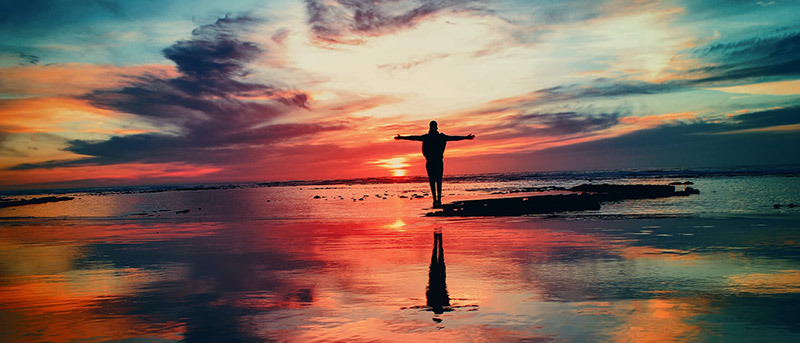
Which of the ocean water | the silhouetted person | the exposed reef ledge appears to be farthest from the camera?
the exposed reef ledge

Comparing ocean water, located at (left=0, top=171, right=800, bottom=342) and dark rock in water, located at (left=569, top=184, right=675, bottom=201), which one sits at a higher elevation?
dark rock in water, located at (left=569, top=184, right=675, bottom=201)

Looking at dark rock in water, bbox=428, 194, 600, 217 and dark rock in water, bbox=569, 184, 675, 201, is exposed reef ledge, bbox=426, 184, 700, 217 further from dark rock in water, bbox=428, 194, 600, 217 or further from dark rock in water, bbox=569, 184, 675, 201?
dark rock in water, bbox=569, 184, 675, 201

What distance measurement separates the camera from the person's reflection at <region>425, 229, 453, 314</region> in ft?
24.3

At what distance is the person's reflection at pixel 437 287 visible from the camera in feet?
24.3

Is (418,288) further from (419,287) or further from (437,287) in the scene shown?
(437,287)

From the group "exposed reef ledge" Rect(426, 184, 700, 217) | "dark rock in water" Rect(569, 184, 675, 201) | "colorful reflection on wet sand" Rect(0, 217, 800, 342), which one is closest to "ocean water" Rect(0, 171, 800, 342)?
"colorful reflection on wet sand" Rect(0, 217, 800, 342)

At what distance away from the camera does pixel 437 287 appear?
8.70 metres

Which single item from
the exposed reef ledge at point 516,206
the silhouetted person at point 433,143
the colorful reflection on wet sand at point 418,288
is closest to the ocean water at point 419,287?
the colorful reflection on wet sand at point 418,288

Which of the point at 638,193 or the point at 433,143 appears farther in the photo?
the point at 638,193

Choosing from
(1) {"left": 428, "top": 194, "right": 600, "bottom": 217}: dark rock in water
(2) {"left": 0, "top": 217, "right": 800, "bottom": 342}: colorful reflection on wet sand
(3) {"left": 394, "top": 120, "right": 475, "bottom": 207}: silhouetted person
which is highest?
(3) {"left": 394, "top": 120, "right": 475, "bottom": 207}: silhouetted person

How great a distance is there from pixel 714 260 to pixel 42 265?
1554 centimetres

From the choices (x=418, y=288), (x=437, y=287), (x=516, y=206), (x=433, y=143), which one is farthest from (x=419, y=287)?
(x=516, y=206)

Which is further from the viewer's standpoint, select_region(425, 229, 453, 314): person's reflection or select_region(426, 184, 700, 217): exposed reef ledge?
select_region(426, 184, 700, 217): exposed reef ledge

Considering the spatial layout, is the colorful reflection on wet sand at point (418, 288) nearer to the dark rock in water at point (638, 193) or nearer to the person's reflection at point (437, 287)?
the person's reflection at point (437, 287)
